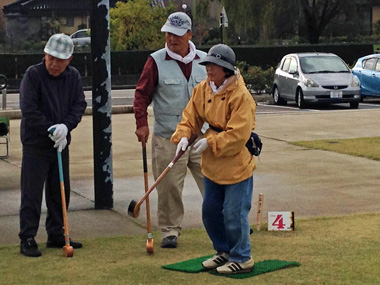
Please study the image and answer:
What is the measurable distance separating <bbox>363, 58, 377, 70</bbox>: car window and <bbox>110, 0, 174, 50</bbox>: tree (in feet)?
44.2

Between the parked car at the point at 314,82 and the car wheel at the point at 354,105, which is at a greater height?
the parked car at the point at 314,82

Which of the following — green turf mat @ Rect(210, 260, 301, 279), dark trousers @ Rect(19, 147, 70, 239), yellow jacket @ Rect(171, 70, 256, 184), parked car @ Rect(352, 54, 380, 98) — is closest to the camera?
yellow jacket @ Rect(171, 70, 256, 184)

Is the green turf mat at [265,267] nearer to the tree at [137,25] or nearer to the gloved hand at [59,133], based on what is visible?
the gloved hand at [59,133]

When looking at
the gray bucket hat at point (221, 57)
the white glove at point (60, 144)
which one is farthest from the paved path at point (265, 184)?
the gray bucket hat at point (221, 57)

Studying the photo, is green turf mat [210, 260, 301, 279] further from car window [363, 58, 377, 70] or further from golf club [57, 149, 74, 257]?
car window [363, 58, 377, 70]

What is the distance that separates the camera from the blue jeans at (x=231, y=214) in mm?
6695

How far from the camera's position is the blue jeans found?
264 inches

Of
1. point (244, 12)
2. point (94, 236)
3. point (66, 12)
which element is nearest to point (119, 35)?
point (244, 12)

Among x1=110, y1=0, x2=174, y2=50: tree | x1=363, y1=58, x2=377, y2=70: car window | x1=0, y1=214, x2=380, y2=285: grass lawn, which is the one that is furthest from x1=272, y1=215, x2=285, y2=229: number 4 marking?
x1=110, y1=0, x2=174, y2=50: tree

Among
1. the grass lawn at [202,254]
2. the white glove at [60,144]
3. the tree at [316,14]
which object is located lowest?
the grass lawn at [202,254]

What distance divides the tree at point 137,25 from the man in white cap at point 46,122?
101 feet

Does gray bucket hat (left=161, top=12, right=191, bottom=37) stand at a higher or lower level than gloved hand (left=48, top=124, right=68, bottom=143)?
higher

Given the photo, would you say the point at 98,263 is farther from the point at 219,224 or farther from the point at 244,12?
the point at 244,12

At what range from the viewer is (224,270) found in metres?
6.78
